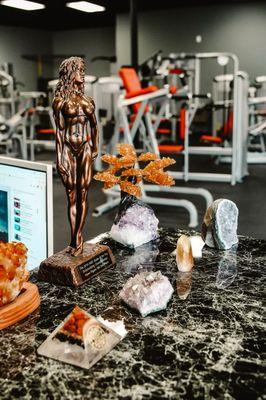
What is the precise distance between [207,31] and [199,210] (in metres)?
7.91

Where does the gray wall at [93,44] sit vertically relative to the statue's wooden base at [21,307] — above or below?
above

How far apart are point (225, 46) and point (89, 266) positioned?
11.3 metres

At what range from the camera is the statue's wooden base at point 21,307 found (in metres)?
0.94

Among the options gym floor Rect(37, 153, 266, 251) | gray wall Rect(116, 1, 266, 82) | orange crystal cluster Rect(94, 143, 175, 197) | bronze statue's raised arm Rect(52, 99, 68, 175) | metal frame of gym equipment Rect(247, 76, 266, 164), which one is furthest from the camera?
gray wall Rect(116, 1, 266, 82)

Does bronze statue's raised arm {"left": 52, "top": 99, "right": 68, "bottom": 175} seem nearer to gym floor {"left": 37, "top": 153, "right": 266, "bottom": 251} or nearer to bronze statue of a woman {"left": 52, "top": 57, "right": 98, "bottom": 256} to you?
bronze statue of a woman {"left": 52, "top": 57, "right": 98, "bottom": 256}

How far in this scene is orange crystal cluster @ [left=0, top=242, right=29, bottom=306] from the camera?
3.00ft

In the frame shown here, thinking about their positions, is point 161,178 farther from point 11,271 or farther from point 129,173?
point 11,271

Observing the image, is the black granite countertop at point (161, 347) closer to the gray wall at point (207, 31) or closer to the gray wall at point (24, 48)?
the gray wall at point (207, 31)

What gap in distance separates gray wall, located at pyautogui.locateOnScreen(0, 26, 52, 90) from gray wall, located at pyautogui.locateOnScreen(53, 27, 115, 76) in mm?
746

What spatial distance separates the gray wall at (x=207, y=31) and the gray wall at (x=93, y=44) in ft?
5.38

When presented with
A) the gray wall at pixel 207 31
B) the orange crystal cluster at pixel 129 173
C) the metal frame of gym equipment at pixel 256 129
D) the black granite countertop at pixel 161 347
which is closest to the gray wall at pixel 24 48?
the gray wall at pixel 207 31

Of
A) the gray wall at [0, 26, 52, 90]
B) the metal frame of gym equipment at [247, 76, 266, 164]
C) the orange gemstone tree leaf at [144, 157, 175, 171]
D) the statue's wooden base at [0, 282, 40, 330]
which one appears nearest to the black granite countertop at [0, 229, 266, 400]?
the statue's wooden base at [0, 282, 40, 330]

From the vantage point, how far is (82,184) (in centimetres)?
117

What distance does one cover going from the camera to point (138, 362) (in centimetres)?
81
